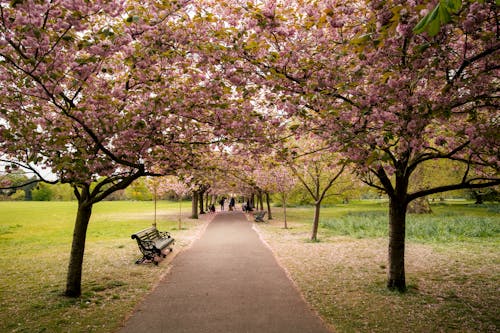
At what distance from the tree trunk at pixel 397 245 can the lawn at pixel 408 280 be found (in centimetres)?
29

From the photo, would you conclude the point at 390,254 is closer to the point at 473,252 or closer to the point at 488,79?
the point at 488,79

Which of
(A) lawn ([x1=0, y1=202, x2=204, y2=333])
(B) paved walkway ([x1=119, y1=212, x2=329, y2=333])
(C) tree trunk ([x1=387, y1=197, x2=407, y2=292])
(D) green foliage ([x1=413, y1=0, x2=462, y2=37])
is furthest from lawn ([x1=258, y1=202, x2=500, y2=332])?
(D) green foliage ([x1=413, y1=0, x2=462, y2=37])

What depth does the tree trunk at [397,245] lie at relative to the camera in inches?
309

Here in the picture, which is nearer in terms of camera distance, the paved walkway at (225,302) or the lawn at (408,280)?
A: the paved walkway at (225,302)

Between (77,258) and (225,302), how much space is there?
12.6 ft

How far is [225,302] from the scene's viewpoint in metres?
6.96

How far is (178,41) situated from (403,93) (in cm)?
378

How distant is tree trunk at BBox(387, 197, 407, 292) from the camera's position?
7.84m

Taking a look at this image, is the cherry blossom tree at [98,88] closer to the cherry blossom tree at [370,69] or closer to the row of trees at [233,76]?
the row of trees at [233,76]

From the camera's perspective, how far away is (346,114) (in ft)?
19.4

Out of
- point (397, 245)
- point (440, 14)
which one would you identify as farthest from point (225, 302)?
point (440, 14)

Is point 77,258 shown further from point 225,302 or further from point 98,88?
point 98,88

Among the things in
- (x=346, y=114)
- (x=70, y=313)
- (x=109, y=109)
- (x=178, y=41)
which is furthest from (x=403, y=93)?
(x=70, y=313)

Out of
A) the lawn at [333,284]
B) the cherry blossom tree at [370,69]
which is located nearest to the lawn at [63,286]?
the lawn at [333,284]
